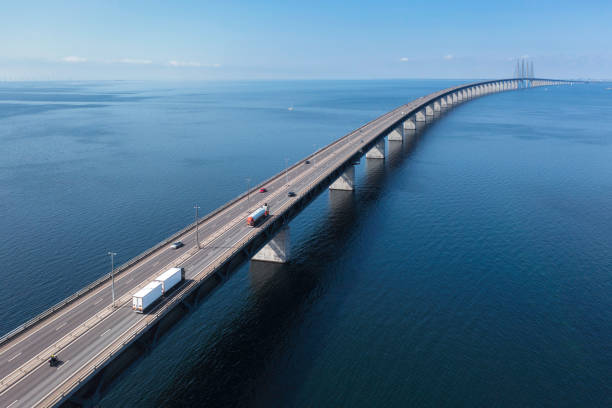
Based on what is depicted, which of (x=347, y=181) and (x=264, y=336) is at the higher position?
(x=347, y=181)

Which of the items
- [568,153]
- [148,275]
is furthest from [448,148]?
[148,275]

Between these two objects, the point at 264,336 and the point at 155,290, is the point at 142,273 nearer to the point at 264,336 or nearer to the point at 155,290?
the point at 155,290

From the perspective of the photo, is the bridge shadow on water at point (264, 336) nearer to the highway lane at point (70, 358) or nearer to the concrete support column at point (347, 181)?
the highway lane at point (70, 358)

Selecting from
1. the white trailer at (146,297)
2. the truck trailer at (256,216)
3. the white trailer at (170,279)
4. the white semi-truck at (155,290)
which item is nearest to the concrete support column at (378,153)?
the truck trailer at (256,216)

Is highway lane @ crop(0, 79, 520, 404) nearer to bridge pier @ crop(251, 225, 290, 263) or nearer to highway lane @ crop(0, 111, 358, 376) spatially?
highway lane @ crop(0, 111, 358, 376)

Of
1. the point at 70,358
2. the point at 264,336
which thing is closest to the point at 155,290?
the point at 70,358

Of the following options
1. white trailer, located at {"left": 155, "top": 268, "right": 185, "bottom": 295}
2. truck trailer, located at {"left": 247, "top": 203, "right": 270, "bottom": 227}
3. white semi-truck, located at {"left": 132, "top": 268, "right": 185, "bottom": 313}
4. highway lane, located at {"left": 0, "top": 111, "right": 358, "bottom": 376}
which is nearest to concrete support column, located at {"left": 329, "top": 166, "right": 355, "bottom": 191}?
truck trailer, located at {"left": 247, "top": 203, "right": 270, "bottom": 227}

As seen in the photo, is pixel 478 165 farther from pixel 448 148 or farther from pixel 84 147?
pixel 84 147
